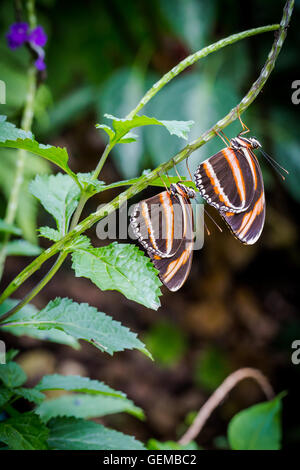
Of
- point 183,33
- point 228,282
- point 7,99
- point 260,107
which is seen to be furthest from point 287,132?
point 7,99

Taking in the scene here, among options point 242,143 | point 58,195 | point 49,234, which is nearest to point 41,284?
point 49,234

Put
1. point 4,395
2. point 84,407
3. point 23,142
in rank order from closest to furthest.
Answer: point 23,142 → point 4,395 → point 84,407

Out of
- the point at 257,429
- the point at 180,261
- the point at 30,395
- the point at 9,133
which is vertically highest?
the point at 9,133

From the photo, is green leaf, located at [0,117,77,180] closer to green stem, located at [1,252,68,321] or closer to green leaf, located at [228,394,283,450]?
green stem, located at [1,252,68,321]

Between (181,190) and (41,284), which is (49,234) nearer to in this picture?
(41,284)

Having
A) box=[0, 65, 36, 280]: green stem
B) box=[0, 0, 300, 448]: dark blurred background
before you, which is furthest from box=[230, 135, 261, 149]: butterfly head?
box=[0, 0, 300, 448]: dark blurred background

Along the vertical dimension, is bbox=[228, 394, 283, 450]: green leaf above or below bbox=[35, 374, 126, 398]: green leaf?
below

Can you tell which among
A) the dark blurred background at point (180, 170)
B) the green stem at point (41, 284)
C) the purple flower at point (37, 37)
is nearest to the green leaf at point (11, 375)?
the green stem at point (41, 284)
